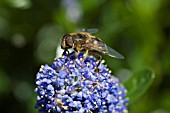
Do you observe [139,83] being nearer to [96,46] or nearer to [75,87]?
[96,46]

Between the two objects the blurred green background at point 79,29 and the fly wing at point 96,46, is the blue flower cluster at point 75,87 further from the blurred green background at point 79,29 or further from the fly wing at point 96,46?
the blurred green background at point 79,29

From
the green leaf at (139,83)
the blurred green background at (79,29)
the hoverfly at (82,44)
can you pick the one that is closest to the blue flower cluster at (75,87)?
the hoverfly at (82,44)

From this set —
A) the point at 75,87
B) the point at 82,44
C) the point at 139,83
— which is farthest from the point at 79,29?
the point at 75,87

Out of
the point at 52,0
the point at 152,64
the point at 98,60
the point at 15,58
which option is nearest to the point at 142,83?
the point at 98,60

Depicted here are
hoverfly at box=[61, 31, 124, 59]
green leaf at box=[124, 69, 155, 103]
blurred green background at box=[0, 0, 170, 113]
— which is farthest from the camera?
blurred green background at box=[0, 0, 170, 113]

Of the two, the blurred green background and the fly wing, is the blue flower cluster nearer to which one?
the fly wing

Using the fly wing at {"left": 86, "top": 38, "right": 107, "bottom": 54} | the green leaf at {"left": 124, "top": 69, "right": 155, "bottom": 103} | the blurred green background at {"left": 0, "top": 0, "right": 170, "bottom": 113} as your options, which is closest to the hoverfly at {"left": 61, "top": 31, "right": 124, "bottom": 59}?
→ the fly wing at {"left": 86, "top": 38, "right": 107, "bottom": 54}

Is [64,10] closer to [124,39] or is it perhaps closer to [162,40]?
[124,39]
